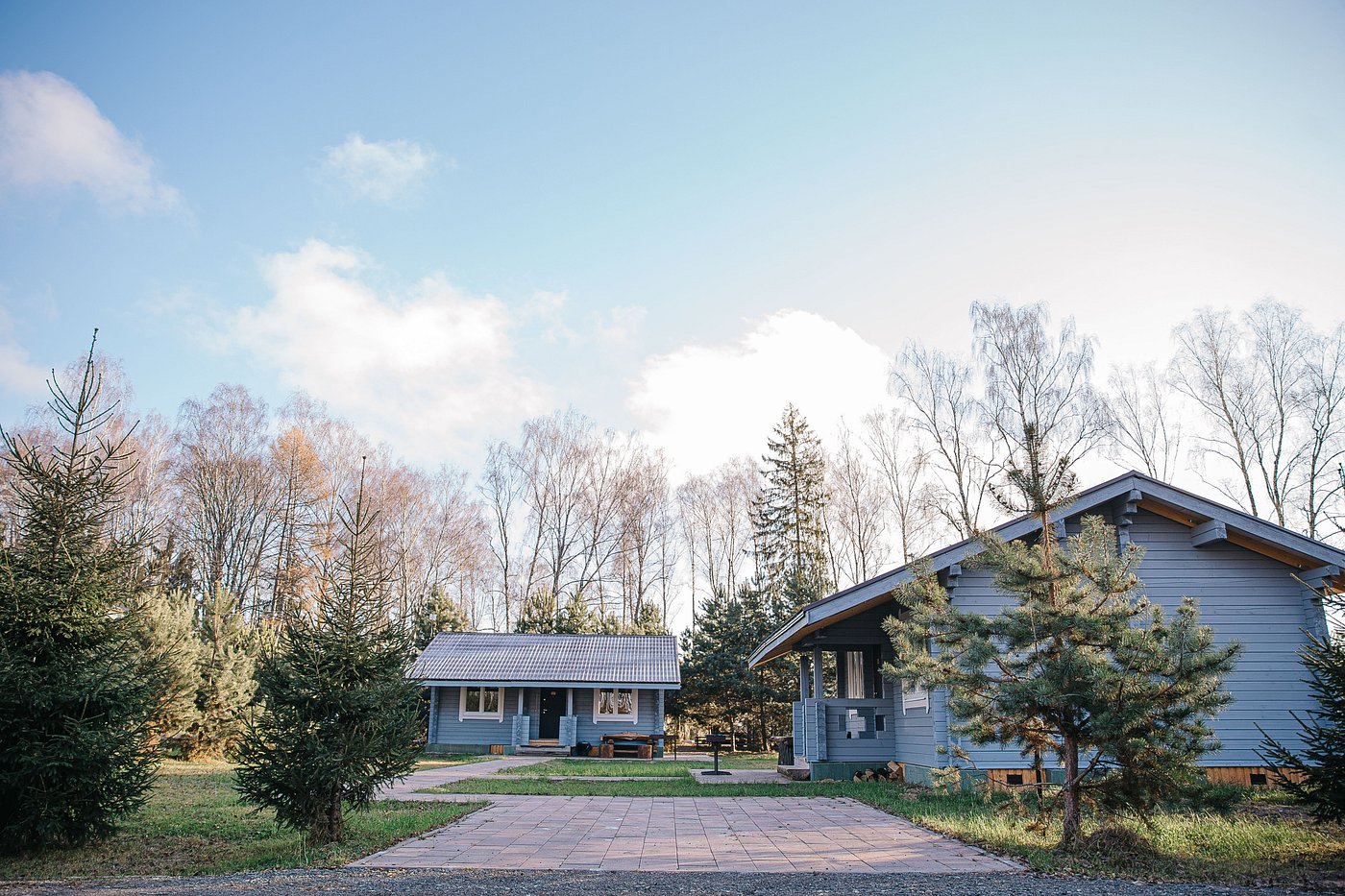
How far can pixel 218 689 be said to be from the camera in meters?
19.1

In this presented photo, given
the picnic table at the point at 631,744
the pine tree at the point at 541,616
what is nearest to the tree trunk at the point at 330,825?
the picnic table at the point at 631,744

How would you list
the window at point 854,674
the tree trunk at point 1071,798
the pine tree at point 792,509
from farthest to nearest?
the pine tree at point 792,509 → the window at point 854,674 → the tree trunk at point 1071,798

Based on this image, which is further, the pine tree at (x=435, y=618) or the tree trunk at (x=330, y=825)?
the pine tree at (x=435, y=618)

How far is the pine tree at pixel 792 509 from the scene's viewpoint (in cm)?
3322

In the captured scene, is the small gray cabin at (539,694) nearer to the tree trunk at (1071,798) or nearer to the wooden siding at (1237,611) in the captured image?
the wooden siding at (1237,611)

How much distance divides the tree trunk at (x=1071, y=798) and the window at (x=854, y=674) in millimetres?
9424

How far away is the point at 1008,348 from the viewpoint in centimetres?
2300

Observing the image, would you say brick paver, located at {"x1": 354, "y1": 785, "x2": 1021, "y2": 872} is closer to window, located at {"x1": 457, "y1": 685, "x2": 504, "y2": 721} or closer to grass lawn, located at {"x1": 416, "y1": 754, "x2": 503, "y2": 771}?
grass lawn, located at {"x1": 416, "y1": 754, "x2": 503, "y2": 771}

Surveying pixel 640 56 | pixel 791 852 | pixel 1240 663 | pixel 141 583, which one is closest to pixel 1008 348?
pixel 1240 663

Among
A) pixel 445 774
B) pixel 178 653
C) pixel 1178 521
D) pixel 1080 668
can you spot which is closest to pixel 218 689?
pixel 178 653

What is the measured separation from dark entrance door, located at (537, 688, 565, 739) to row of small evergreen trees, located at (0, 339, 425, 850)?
18.3 meters

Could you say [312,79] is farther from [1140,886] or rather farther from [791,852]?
[1140,886]

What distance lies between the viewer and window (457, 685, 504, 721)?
81.9 feet

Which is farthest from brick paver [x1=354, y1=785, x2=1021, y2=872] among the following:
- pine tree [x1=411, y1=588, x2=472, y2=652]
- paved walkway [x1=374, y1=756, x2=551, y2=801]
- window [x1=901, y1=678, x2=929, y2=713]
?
→ pine tree [x1=411, y1=588, x2=472, y2=652]
